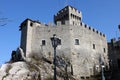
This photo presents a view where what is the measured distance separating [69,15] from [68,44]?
9181mm

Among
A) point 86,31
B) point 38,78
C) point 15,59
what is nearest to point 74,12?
point 86,31

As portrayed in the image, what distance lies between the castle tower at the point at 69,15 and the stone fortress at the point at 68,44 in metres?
5.56

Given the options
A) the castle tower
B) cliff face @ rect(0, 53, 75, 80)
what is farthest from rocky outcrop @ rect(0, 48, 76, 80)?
the castle tower

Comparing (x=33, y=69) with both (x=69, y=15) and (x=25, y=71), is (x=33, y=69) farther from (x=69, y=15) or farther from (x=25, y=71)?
(x=69, y=15)

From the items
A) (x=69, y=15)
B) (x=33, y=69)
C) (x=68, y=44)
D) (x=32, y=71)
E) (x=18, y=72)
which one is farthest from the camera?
(x=69, y=15)

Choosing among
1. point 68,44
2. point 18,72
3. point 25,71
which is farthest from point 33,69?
point 68,44

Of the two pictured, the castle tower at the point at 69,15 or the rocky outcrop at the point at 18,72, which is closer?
the rocky outcrop at the point at 18,72

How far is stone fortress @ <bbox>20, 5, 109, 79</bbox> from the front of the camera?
40375mm

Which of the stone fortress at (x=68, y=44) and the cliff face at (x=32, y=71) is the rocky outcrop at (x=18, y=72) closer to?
the cliff face at (x=32, y=71)

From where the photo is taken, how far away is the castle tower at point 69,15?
48.6m

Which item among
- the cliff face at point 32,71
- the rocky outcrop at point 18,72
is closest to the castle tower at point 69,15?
the cliff face at point 32,71

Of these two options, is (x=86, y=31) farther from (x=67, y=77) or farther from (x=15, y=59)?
(x=15, y=59)

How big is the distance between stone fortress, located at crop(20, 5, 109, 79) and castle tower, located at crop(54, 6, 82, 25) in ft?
18.2

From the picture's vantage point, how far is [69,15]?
48.4m
